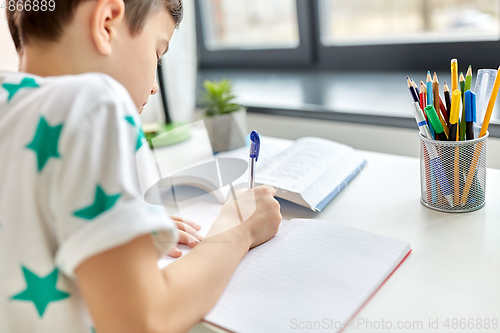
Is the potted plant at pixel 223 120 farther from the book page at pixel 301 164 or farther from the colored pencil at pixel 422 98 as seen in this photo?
the colored pencil at pixel 422 98

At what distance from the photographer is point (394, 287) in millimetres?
552

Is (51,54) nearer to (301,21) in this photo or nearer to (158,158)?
(158,158)

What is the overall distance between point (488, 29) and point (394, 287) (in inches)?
43.2

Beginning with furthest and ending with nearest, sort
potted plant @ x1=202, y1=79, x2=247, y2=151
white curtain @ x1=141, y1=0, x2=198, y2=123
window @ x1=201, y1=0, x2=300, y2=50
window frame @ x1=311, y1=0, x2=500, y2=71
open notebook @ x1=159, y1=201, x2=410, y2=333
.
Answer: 1. window @ x1=201, y1=0, x2=300, y2=50
2. white curtain @ x1=141, y1=0, x2=198, y2=123
3. window frame @ x1=311, y1=0, x2=500, y2=71
4. potted plant @ x1=202, y1=79, x2=247, y2=151
5. open notebook @ x1=159, y1=201, x2=410, y2=333

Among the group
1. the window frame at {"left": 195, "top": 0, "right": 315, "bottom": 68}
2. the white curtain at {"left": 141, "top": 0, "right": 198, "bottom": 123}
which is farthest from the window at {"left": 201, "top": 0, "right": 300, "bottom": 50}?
the white curtain at {"left": 141, "top": 0, "right": 198, "bottom": 123}

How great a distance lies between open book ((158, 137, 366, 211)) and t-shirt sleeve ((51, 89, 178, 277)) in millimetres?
370

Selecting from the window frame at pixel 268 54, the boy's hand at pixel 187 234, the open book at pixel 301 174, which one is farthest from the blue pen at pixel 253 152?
the window frame at pixel 268 54

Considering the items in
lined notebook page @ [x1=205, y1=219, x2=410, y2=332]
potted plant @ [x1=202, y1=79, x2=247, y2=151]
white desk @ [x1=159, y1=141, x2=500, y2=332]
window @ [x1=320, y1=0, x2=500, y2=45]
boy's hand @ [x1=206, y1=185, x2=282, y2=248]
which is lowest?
white desk @ [x1=159, y1=141, x2=500, y2=332]

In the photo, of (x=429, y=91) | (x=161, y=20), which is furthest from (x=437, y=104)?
(x=161, y=20)

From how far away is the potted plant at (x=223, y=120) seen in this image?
108 centimetres

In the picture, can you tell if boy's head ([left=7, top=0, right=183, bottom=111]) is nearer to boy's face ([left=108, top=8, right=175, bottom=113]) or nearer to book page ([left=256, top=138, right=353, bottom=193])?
boy's face ([left=108, top=8, right=175, bottom=113])

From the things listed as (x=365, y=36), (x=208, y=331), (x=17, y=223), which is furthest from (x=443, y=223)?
(x=365, y=36)

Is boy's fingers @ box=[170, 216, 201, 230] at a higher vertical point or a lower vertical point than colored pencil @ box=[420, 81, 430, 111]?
lower

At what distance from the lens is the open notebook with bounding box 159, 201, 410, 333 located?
505mm
